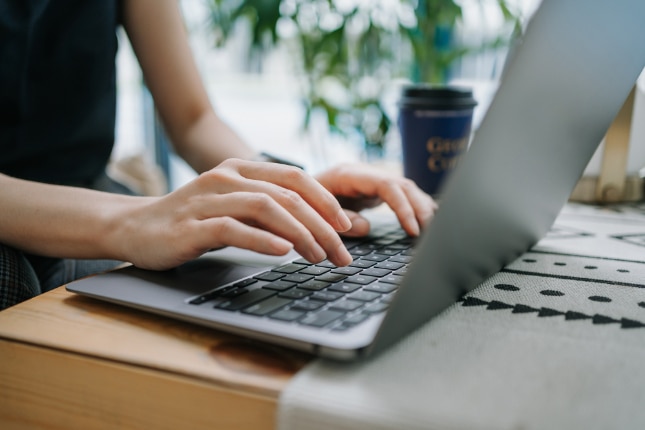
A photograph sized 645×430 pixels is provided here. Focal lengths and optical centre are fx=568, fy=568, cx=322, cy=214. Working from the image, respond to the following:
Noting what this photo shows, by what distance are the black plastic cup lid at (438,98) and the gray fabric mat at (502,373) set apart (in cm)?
47

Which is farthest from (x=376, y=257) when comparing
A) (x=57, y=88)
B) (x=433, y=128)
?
(x=57, y=88)

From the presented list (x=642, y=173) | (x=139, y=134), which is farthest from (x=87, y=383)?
(x=139, y=134)

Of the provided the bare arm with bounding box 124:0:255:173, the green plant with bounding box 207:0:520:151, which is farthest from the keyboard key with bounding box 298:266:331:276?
the green plant with bounding box 207:0:520:151

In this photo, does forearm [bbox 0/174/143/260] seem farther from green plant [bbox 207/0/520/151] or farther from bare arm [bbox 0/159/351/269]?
green plant [bbox 207/0/520/151]

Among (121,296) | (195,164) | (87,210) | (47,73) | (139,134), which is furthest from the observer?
(139,134)

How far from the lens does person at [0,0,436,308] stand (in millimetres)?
443

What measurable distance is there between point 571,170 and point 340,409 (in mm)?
382

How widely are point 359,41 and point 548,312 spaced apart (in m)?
1.43

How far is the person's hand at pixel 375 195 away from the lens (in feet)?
1.99

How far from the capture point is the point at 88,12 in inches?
33.0

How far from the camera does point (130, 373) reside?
0.34 meters

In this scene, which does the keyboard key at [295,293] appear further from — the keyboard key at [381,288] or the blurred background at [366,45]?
the blurred background at [366,45]

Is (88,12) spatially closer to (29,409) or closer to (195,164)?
(195,164)

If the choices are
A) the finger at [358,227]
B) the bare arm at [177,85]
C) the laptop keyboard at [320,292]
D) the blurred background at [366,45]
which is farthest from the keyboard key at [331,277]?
the blurred background at [366,45]
